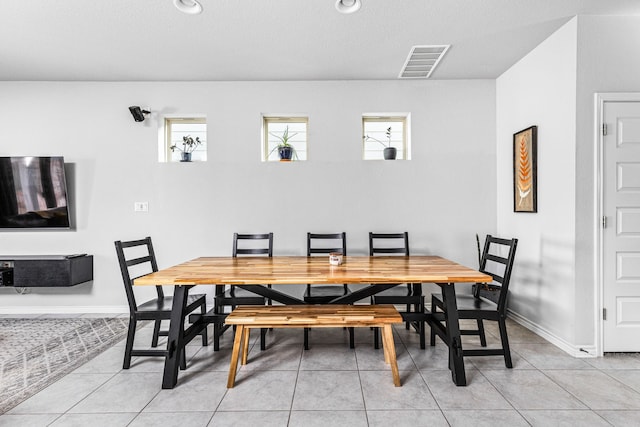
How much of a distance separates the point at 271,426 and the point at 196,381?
75 centimetres

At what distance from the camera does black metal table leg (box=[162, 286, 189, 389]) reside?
2.12m

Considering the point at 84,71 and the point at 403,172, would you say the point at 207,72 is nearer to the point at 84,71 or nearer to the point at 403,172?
the point at 84,71

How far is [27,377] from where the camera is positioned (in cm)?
229

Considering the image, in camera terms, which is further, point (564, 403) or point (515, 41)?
point (515, 41)

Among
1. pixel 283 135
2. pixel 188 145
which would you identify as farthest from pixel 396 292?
pixel 188 145

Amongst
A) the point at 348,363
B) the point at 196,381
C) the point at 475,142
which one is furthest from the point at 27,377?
the point at 475,142

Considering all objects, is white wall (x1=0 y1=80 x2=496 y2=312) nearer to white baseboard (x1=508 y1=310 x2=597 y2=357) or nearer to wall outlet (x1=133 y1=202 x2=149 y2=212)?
wall outlet (x1=133 y1=202 x2=149 y2=212)

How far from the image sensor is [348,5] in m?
2.43

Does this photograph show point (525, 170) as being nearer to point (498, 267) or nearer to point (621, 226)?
point (621, 226)

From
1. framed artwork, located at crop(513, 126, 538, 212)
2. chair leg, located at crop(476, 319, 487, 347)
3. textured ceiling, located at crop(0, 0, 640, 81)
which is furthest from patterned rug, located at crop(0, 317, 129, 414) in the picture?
framed artwork, located at crop(513, 126, 538, 212)

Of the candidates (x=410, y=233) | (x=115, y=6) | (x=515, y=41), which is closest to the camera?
(x=115, y=6)

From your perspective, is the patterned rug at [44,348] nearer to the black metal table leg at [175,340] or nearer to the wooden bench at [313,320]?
the black metal table leg at [175,340]

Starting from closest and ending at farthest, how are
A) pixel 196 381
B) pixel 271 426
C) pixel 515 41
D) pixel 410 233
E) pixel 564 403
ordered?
pixel 271 426, pixel 564 403, pixel 196 381, pixel 515 41, pixel 410 233

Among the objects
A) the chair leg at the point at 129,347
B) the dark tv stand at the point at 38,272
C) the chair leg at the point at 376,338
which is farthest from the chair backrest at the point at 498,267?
the dark tv stand at the point at 38,272
